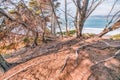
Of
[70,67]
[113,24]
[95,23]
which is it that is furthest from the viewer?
[95,23]

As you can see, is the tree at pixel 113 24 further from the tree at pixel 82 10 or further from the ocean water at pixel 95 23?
the ocean water at pixel 95 23

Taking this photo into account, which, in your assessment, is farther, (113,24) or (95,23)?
(95,23)

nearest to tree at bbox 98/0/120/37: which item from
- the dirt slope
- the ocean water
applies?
the ocean water

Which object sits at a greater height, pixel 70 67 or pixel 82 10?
pixel 82 10

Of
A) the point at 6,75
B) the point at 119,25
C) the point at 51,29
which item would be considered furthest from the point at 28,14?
the point at 6,75

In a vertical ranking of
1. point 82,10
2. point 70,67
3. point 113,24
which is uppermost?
point 82,10

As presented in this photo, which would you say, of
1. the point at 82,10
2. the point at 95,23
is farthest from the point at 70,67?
the point at 95,23

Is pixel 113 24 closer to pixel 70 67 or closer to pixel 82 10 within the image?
pixel 82 10

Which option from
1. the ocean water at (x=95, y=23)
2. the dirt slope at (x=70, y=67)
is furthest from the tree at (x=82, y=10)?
the dirt slope at (x=70, y=67)

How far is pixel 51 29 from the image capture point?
956cm

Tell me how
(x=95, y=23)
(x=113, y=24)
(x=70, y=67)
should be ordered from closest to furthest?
(x=70, y=67) < (x=113, y=24) < (x=95, y=23)

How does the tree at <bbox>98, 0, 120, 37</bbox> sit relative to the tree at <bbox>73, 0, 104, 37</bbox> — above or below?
below

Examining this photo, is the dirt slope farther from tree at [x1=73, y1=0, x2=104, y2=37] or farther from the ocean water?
the ocean water

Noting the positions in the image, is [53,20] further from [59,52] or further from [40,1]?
[59,52]
